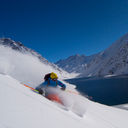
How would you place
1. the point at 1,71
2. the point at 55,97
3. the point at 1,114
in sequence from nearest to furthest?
1. the point at 1,114
2. the point at 1,71
3. the point at 55,97

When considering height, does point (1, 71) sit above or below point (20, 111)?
above

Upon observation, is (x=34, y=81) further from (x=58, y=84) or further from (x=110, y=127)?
(x=110, y=127)

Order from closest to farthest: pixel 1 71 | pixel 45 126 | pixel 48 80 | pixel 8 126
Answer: pixel 8 126, pixel 45 126, pixel 1 71, pixel 48 80

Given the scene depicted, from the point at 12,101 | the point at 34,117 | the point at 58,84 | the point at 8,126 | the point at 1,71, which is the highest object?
the point at 58,84

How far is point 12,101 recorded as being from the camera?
275 centimetres

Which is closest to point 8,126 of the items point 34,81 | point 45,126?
point 45,126

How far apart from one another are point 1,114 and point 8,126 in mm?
338

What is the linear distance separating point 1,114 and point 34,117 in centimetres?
70

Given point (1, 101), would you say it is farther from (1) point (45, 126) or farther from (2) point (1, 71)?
(2) point (1, 71)

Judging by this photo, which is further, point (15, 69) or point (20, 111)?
point (15, 69)

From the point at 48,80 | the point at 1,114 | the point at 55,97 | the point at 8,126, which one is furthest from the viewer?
the point at 48,80

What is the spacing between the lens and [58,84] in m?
6.81

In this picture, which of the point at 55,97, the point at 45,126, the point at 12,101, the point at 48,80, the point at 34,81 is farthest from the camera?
the point at 34,81

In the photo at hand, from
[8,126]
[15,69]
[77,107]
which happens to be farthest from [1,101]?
[15,69]
